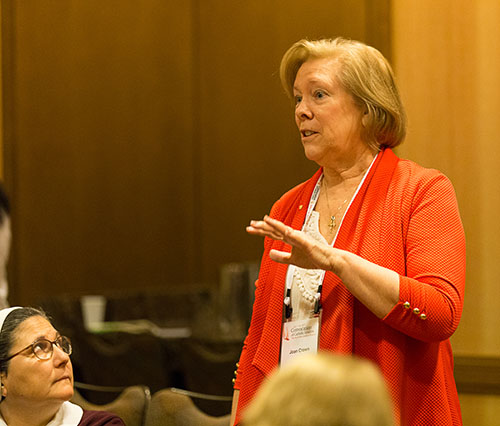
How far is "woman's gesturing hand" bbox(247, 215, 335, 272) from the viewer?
1.95 metres

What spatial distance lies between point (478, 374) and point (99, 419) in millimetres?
1599

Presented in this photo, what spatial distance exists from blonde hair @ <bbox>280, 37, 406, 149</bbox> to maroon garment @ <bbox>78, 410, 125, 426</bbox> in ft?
3.78

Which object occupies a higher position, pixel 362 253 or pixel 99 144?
pixel 362 253

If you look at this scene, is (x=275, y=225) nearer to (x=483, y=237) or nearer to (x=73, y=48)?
→ (x=483, y=237)

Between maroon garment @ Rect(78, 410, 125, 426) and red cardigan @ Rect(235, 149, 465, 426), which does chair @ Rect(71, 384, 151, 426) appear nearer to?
maroon garment @ Rect(78, 410, 125, 426)

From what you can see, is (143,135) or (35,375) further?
(143,135)

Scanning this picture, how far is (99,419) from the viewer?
2600 mm

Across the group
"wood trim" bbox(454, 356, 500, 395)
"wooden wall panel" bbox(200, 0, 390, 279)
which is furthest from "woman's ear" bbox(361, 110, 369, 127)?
"wooden wall panel" bbox(200, 0, 390, 279)

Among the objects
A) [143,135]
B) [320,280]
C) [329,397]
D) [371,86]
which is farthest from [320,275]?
[143,135]

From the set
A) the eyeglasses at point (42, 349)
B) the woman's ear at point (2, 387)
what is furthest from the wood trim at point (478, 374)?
the woman's ear at point (2, 387)

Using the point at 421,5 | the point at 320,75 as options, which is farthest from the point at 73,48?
the point at 320,75

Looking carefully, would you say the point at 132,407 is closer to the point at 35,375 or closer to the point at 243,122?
the point at 35,375

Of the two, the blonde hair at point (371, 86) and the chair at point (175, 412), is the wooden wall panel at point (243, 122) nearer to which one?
the chair at point (175, 412)

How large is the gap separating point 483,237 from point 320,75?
139cm
